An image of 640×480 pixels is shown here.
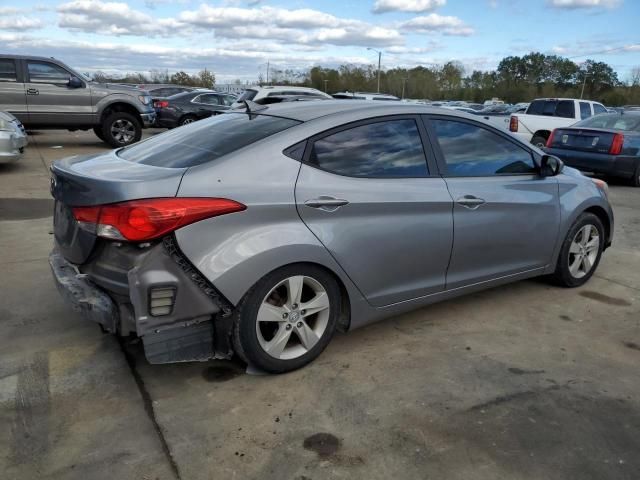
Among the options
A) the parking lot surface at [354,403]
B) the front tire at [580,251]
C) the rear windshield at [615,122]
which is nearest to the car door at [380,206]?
the parking lot surface at [354,403]

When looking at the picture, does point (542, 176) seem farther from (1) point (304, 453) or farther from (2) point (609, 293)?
(1) point (304, 453)

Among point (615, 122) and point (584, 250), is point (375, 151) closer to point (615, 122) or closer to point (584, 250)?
point (584, 250)

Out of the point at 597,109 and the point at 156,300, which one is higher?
the point at 597,109

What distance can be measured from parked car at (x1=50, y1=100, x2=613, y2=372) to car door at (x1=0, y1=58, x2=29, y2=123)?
10076 millimetres

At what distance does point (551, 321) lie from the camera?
4.16 m

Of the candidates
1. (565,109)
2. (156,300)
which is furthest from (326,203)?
(565,109)

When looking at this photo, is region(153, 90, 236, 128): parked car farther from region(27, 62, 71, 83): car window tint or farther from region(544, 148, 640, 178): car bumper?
region(544, 148, 640, 178): car bumper

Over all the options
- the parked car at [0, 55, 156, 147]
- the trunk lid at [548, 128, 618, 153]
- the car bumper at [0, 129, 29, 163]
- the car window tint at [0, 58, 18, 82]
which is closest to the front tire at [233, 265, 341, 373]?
the car bumper at [0, 129, 29, 163]

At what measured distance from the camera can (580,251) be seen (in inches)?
189

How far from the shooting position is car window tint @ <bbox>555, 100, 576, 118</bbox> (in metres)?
14.9

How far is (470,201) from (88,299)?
2440mm

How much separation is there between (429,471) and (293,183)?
5.22ft

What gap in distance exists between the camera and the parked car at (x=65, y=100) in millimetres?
12125

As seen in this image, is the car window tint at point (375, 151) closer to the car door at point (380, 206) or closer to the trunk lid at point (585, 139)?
the car door at point (380, 206)
